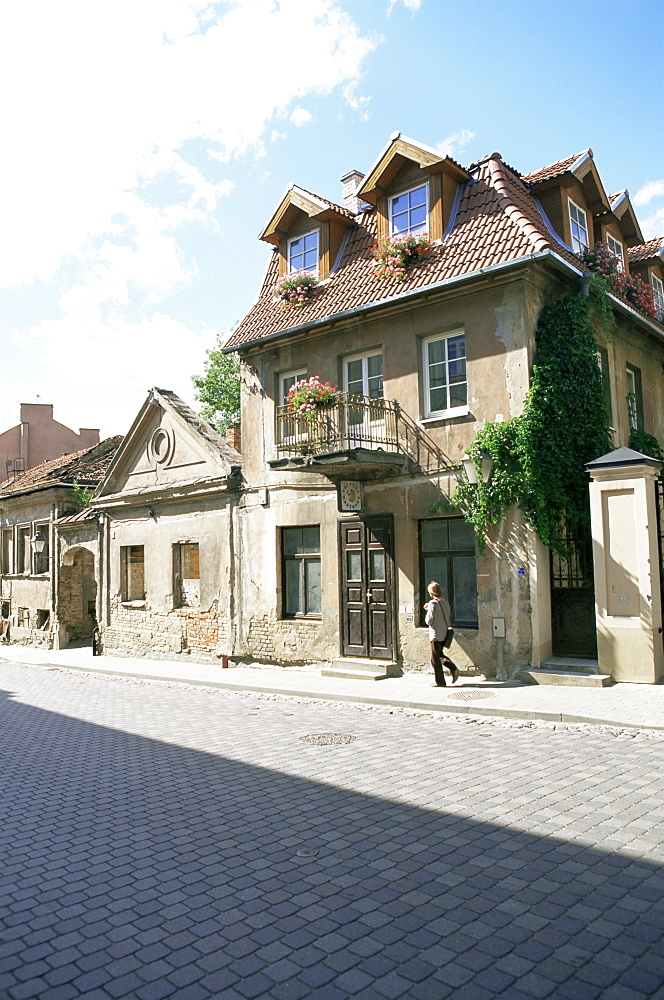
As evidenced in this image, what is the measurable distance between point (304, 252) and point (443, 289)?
4799 mm

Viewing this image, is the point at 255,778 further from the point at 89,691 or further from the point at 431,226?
the point at 431,226

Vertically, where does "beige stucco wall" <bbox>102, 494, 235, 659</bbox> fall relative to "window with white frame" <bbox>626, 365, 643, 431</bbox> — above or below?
below

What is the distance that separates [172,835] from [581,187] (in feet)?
46.9

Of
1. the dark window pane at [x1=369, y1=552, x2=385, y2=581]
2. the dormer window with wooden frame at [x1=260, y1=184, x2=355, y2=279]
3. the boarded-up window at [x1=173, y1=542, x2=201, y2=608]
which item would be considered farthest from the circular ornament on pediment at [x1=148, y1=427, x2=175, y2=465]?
the dark window pane at [x1=369, y1=552, x2=385, y2=581]

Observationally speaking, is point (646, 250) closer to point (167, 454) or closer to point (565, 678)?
point (565, 678)

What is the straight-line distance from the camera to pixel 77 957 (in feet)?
12.9

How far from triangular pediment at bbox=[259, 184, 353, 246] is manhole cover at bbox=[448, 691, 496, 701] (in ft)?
33.8

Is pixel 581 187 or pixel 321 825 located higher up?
pixel 581 187

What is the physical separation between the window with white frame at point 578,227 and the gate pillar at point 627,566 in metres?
5.36

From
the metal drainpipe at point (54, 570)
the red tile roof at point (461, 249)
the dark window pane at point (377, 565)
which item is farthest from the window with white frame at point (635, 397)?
the metal drainpipe at point (54, 570)

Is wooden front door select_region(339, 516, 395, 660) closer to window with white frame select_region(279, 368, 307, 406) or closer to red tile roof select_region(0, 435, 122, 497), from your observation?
window with white frame select_region(279, 368, 307, 406)

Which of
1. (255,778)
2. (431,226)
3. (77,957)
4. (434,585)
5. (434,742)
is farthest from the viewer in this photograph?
(431,226)

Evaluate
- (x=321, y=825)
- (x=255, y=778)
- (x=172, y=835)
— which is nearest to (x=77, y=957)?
(x=172, y=835)

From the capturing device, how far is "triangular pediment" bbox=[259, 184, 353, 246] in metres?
16.1
